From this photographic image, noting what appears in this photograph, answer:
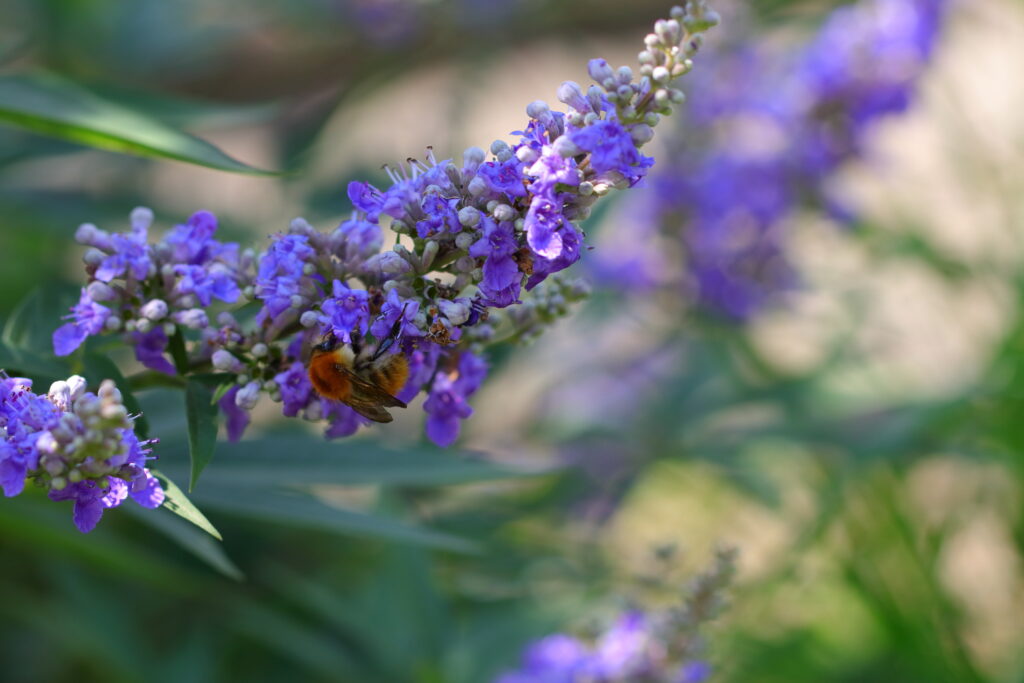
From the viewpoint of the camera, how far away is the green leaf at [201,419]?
118cm

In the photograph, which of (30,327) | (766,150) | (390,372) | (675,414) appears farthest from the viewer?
(675,414)

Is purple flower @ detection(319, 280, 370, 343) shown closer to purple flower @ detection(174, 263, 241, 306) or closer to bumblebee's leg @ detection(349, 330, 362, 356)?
bumblebee's leg @ detection(349, 330, 362, 356)

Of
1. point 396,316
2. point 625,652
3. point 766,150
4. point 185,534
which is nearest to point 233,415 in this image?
point 185,534

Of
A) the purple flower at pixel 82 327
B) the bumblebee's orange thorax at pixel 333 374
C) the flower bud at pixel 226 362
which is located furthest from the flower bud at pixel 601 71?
the purple flower at pixel 82 327

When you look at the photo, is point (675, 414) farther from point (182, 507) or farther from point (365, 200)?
point (182, 507)

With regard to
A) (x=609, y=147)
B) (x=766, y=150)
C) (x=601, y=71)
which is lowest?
(x=609, y=147)

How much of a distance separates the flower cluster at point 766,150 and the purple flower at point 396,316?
6.29 ft

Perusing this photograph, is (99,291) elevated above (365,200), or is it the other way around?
(365,200)

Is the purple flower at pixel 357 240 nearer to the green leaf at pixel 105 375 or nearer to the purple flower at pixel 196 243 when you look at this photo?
the purple flower at pixel 196 243

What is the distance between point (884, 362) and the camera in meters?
3.87

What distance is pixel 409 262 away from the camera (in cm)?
124

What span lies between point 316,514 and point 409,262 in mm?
451

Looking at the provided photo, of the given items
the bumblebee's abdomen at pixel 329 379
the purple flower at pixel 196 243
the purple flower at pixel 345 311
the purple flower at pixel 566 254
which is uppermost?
the purple flower at pixel 566 254

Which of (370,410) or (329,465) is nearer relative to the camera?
(370,410)
